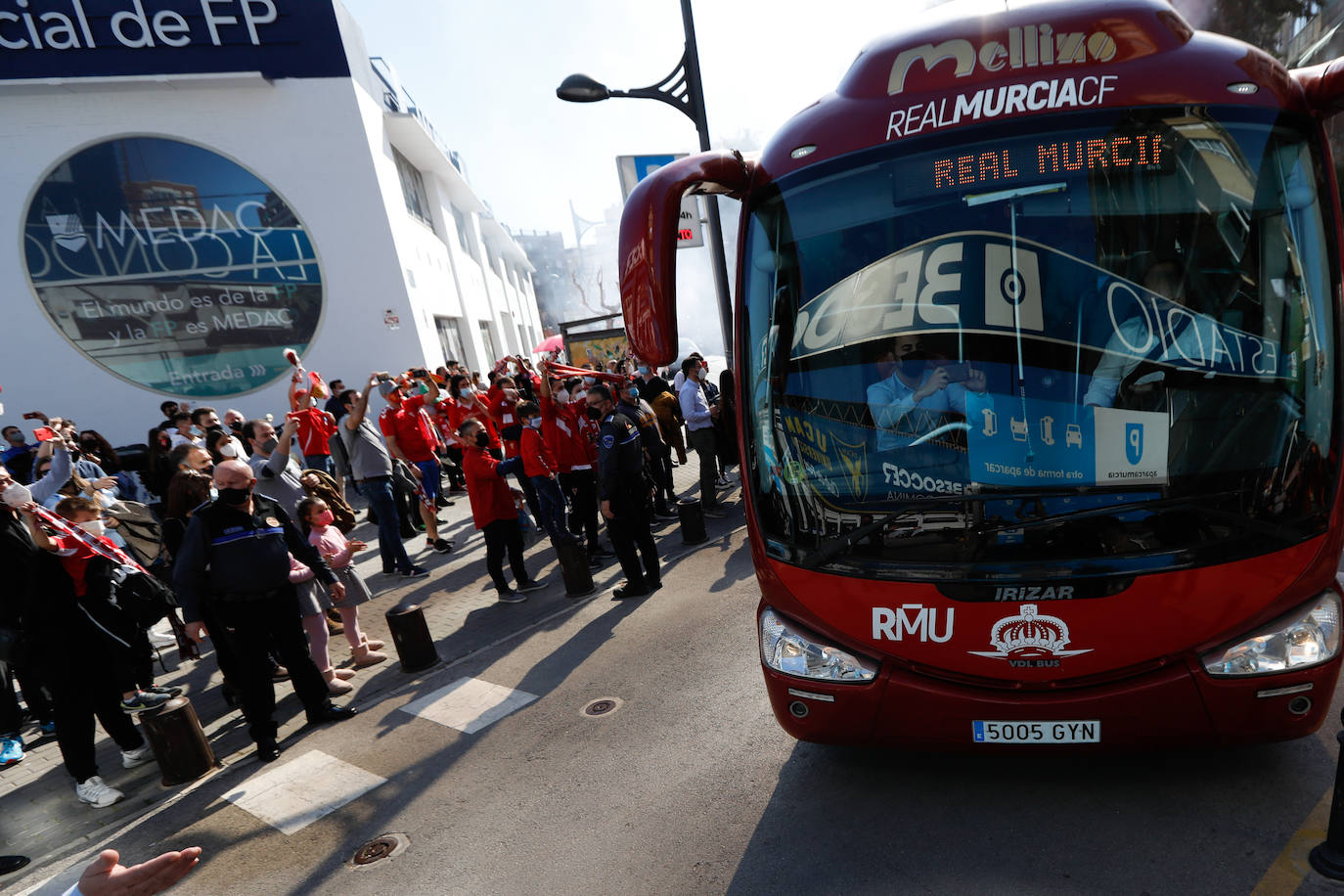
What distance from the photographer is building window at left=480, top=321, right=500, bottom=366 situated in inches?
1055

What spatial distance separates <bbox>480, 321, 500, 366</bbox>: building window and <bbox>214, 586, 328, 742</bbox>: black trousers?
69.7ft

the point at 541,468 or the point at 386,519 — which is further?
the point at 386,519

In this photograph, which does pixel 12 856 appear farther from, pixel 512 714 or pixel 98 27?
pixel 98 27

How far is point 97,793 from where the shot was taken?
4648 millimetres

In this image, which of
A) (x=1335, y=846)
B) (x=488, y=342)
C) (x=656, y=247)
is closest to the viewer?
(x=1335, y=846)

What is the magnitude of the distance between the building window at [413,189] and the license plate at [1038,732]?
64.1 ft

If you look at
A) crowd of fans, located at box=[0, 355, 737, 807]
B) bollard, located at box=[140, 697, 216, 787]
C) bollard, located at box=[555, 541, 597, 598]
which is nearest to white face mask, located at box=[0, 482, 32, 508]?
crowd of fans, located at box=[0, 355, 737, 807]

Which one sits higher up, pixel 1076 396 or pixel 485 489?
pixel 1076 396

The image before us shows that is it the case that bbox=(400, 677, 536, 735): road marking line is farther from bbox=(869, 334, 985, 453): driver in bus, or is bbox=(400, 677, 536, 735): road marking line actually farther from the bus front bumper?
bbox=(869, 334, 985, 453): driver in bus

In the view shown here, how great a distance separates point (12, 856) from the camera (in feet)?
13.8

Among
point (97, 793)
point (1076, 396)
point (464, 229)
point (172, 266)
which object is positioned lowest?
point (97, 793)

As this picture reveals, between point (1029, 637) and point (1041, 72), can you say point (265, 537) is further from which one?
point (1041, 72)

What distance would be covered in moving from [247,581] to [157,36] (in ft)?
49.7

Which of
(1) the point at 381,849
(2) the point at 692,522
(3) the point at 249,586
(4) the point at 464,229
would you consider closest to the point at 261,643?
(3) the point at 249,586
